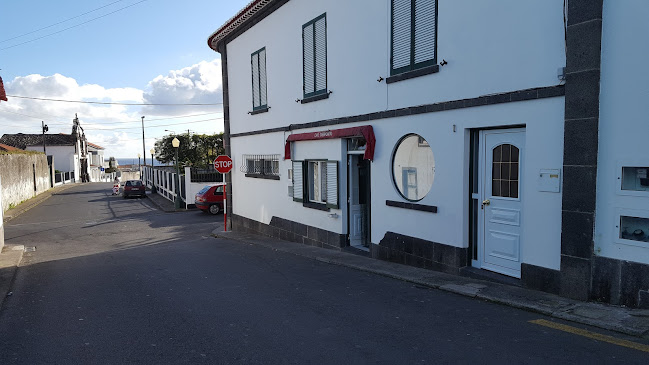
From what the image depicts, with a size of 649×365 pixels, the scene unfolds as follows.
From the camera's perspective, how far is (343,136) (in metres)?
10.3

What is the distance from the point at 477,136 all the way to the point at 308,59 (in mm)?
5622

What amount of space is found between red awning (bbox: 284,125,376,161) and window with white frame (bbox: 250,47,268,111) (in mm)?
2103

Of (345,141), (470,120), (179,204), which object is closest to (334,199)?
(345,141)

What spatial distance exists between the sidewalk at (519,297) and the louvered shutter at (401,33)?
372 centimetres

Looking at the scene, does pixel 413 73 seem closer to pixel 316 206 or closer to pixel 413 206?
pixel 413 206

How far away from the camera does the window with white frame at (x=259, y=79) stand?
14.1m

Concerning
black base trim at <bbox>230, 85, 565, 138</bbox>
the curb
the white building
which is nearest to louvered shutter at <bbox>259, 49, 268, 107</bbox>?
the white building

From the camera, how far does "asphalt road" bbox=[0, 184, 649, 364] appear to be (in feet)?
15.0

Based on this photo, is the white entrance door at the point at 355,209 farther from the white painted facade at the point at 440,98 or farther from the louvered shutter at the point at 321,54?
the louvered shutter at the point at 321,54

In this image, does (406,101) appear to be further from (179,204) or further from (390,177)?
(179,204)

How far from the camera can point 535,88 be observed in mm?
6238

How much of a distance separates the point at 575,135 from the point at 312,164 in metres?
7.12

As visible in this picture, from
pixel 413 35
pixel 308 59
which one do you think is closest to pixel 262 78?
pixel 308 59

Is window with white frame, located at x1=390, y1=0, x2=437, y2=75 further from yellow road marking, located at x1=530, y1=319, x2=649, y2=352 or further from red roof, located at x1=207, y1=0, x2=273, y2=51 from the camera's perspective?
red roof, located at x1=207, y1=0, x2=273, y2=51
